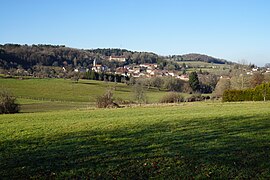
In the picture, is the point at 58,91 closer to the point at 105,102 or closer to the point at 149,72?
the point at 105,102

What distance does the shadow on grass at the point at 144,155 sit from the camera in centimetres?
823

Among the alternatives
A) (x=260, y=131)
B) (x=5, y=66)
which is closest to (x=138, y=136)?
(x=260, y=131)

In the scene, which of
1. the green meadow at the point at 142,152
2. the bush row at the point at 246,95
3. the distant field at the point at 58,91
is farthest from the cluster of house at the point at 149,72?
the green meadow at the point at 142,152

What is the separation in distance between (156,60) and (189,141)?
168 meters

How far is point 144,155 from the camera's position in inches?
394

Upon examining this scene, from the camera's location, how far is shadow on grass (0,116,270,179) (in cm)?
823

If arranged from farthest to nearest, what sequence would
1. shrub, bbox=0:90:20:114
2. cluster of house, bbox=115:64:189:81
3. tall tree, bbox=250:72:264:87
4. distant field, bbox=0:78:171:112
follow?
cluster of house, bbox=115:64:189:81 < distant field, bbox=0:78:171:112 < tall tree, bbox=250:72:264:87 < shrub, bbox=0:90:20:114

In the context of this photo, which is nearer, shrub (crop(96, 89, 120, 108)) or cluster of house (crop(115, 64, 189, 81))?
shrub (crop(96, 89, 120, 108))

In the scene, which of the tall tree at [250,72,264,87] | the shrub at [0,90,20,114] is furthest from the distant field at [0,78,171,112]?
the shrub at [0,90,20,114]

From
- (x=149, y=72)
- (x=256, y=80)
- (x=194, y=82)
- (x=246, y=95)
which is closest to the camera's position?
(x=246, y=95)

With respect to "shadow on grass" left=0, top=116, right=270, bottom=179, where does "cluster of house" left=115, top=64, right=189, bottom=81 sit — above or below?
above

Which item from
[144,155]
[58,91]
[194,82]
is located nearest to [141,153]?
[144,155]

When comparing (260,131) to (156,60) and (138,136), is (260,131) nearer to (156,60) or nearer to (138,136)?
(138,136)

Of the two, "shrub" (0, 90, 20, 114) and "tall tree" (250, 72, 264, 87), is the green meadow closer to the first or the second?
"shrub" (0, 90, 20, 114)
